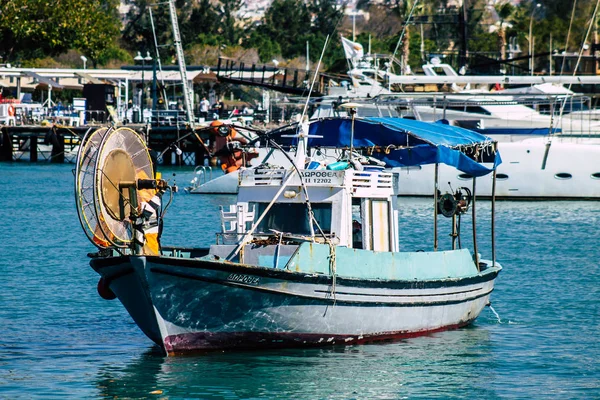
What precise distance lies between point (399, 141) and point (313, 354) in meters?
4.12

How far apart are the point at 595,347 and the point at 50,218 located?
23.7 meters

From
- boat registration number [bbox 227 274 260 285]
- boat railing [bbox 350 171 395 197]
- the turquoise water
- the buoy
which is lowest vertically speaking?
the turquoise water

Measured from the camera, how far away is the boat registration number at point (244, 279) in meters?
16.3

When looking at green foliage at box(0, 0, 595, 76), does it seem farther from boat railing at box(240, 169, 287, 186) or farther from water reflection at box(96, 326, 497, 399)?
water reflection at box(96, 326, 497, 399)

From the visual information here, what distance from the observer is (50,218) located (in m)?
38.7

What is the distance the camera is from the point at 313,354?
56.8ft

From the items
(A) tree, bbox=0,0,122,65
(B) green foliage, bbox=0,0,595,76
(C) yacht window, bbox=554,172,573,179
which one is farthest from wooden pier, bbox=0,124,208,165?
(C) yacht window, bbox=554,172,573,179

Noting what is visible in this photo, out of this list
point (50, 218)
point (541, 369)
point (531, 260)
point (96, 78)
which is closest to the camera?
point (541, 369)

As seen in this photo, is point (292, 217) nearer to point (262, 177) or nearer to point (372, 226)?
point (262, 177)

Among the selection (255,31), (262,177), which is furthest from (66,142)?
(255,31)

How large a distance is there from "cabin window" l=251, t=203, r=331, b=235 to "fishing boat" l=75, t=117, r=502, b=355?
0.02 m

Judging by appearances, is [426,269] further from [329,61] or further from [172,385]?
[329,61]

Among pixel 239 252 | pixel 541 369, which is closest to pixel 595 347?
pixel 541 369

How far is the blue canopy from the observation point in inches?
752
